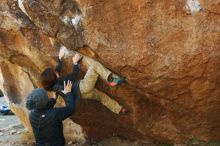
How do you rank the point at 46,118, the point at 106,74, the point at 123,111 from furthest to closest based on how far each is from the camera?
the point at 123,111
the point at 106,74
the point at 46,118

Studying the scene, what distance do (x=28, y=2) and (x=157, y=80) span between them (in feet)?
6.00

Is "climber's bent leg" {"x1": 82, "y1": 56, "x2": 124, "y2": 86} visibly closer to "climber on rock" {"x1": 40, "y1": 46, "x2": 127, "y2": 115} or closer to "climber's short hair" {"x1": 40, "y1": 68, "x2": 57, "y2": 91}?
"climber on rock" {"x1": 40, "y1": 46, "x2": 127, "y2": 115}

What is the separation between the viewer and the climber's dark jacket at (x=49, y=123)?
5.34 m

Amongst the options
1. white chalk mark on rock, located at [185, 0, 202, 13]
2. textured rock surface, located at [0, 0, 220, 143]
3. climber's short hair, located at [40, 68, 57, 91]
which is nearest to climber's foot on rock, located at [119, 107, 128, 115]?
textured rock surface, located at [0, 0, 220, 143]

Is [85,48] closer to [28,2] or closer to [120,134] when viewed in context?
[28,2]

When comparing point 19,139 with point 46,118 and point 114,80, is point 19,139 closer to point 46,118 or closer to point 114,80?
point 114,80

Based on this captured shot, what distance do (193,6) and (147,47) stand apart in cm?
71

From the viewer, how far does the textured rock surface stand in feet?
18.6

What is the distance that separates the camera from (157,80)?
599 centimetres

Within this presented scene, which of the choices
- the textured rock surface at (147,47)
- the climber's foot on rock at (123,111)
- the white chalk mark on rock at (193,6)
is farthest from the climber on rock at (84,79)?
the white chalk mark on rock at (193,6)

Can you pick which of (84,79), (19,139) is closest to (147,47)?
(84,79)

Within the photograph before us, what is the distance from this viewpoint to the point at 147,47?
579cm

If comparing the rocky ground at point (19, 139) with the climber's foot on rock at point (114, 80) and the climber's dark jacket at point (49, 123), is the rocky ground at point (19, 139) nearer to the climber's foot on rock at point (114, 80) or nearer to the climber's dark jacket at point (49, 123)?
the climber's foot on rock at point (114, 80)

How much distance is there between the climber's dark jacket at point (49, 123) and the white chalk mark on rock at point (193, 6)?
1.74m
